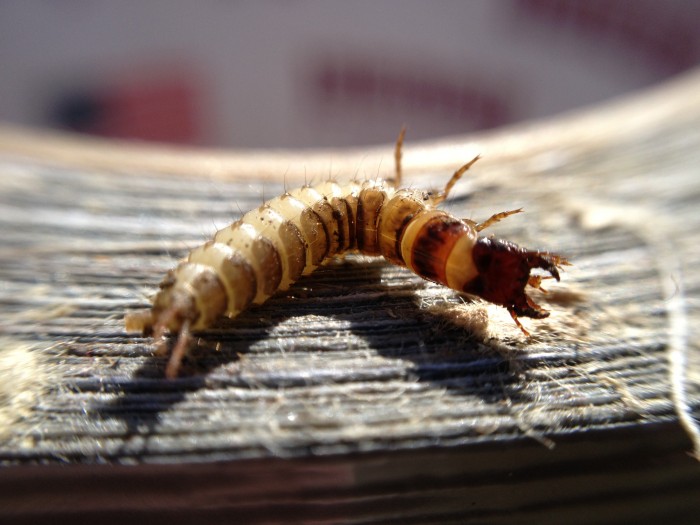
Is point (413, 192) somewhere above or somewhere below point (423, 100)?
below

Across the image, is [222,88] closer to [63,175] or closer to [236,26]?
[236,26]

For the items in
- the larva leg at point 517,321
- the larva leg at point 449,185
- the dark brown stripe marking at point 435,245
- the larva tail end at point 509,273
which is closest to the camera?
the larva leg at point 517,321

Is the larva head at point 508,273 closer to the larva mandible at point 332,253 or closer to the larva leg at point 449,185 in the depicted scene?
the larva mandible at point 332,253

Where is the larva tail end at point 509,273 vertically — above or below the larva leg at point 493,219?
below

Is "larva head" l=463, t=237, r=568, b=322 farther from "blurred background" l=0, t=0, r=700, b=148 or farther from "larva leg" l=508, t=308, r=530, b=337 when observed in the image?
"blurred background" l=0, t=0, r=700, b=148

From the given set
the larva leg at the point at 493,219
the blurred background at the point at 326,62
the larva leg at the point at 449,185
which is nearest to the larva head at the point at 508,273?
the larva leg at the point at 493,219

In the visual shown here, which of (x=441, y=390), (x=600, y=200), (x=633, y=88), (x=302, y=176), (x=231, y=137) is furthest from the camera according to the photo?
(x=231, y=137)

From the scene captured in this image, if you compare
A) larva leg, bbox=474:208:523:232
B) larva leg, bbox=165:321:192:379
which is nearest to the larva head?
larva leg, bbox=474:208:523:232

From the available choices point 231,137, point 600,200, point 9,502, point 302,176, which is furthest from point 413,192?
point 231,137
